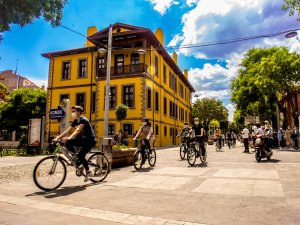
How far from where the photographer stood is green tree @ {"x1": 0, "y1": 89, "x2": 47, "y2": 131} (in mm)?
39844

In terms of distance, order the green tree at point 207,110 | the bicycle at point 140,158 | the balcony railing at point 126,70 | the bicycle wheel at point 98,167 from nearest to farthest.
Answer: the bicycle wheel at point 98,167 → the bicycle at point 140,158 → the balcony railing at point 126,70 → the green tree at point 207,110

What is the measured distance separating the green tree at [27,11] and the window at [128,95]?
13509 mm

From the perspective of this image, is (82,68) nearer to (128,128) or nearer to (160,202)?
(128,128)

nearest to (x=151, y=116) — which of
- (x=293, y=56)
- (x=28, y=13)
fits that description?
(x=293, y=56)

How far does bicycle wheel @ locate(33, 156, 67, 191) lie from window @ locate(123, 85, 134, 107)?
66.0 ft

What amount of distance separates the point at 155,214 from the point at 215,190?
1.97 m

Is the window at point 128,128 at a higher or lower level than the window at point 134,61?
lower

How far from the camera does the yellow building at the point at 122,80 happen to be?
25547mm

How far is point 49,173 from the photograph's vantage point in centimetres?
554

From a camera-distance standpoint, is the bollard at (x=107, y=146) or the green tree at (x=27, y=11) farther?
the green tree at (x=27, y=11)

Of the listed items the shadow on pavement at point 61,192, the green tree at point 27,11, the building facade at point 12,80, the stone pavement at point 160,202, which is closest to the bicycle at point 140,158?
the stone pavement at point 160,202

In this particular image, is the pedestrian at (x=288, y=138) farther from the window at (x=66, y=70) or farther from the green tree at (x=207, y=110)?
the green tree at (x=207, y=110)

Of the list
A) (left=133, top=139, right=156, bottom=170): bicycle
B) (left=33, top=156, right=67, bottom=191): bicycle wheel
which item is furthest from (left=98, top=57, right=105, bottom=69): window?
(left=33, top=156, right=67, bottom=191): bicycle wheel

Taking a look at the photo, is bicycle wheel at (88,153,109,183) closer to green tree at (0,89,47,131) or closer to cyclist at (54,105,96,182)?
cyclist at (54,105,96,182)
